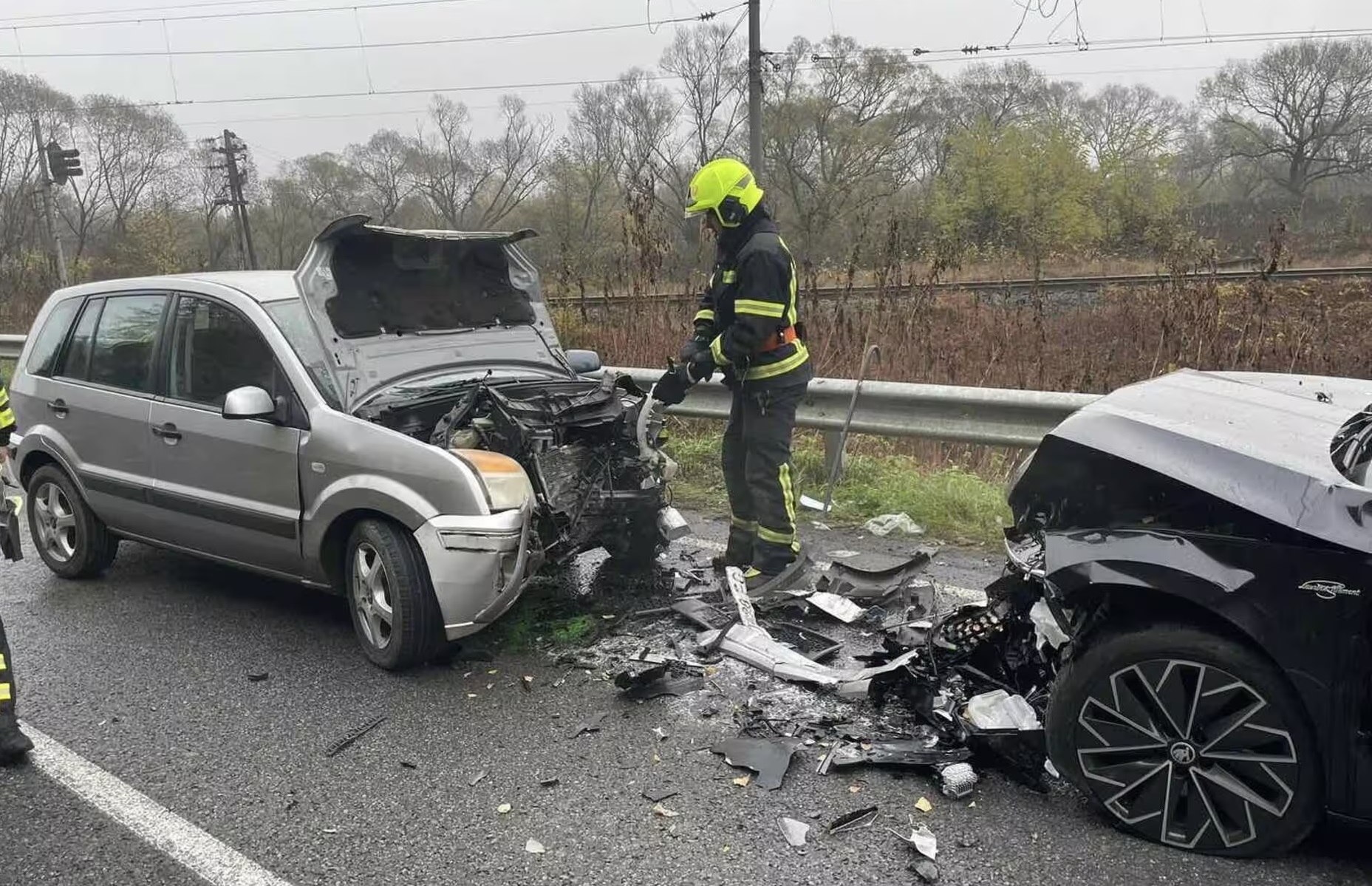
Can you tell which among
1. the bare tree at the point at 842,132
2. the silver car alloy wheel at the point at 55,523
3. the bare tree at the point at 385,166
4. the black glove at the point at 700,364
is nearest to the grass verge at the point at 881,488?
the black glove at the point at 700,364

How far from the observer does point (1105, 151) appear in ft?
108

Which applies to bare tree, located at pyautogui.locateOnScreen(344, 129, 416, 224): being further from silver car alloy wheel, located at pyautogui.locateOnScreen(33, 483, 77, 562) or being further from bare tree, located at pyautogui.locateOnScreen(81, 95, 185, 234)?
silver car alloy wheel, located at pyautogui.locateOnScreen(33, 483, 77, 562)

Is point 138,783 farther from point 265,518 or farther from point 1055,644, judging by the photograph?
point 1055,644

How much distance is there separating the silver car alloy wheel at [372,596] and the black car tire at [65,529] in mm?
2009

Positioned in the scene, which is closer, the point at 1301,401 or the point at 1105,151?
the point at 1301,401

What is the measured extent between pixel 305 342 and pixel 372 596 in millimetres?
1216

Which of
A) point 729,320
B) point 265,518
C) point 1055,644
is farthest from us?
point 729,320

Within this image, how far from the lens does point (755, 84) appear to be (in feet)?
48.2

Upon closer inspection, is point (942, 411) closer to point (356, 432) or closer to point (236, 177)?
point (356, 432)

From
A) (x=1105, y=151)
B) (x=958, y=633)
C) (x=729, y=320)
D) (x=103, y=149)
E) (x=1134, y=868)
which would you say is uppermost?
(x=103, y=149)

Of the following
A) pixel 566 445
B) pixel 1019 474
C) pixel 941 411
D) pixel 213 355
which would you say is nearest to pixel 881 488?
pixel 941 411

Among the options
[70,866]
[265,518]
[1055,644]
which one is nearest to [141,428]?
[265,518]

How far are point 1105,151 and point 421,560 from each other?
35.1 meters

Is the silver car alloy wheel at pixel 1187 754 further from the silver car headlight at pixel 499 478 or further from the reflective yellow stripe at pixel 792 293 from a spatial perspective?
the reflective yellow stripe at pixel 792 293
